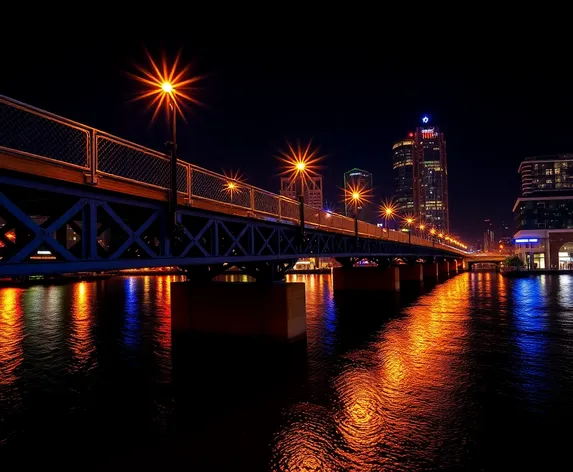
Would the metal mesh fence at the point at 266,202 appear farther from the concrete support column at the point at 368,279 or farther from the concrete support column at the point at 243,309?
the concrete support column at the point at 368,279

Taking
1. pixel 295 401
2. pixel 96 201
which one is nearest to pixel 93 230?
pixel 96 201

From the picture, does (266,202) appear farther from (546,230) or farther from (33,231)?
(546,230)

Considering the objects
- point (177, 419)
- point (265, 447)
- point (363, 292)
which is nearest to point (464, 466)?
point (265, 447)

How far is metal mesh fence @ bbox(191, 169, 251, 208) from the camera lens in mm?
14044

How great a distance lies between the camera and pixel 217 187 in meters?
15.1

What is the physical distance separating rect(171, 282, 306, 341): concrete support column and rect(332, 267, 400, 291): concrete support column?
3171 cm

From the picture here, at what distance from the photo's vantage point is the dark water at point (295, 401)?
912 centimetres

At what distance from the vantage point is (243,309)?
19.5 m

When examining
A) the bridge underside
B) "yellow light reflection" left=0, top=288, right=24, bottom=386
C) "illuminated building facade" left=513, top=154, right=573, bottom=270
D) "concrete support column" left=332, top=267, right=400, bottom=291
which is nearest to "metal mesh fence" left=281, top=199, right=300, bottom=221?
the bridge underside

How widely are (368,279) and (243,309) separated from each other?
34482mm

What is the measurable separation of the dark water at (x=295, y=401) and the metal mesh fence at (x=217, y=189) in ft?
22.7

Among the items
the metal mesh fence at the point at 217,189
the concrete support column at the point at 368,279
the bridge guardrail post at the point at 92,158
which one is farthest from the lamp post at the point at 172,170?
the concrete support column at the point at 368,279

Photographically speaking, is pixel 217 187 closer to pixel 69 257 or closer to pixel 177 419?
pixel 69 257

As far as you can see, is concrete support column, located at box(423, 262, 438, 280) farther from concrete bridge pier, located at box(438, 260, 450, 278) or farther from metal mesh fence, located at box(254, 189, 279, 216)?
metal mesh fence, located at box(254, 189, 279, 216)
